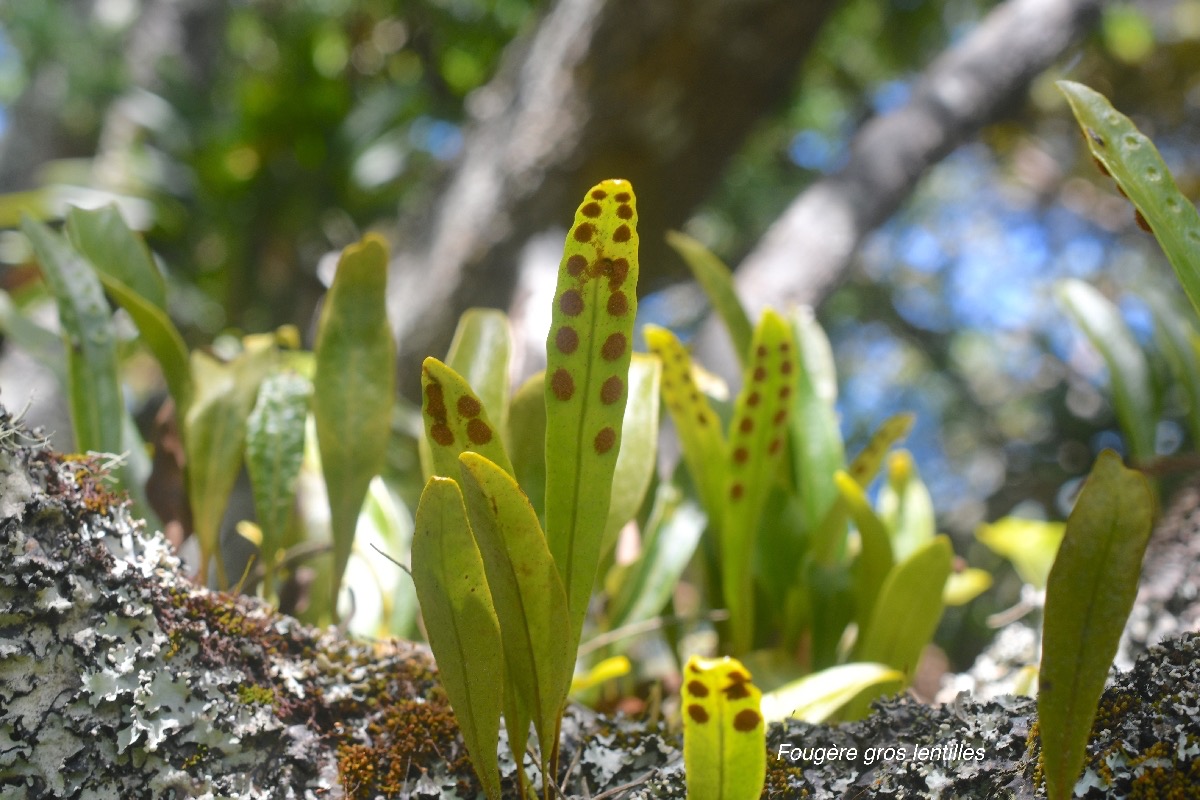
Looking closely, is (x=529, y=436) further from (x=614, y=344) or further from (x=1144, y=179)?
(x=1144, y=179)

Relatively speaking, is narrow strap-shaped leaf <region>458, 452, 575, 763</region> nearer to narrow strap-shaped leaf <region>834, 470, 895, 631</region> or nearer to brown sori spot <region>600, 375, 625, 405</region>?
brown sori spot <region>600, 375, 625, 405</region>

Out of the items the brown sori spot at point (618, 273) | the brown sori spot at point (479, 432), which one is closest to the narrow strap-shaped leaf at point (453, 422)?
the brown sori spot at point (479, 432)

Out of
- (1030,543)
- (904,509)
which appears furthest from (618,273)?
(1030,543)

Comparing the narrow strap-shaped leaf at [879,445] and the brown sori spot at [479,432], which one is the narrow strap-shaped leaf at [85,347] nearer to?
the brown sori spot at [479,432]

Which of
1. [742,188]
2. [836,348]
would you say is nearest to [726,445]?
[742,188]

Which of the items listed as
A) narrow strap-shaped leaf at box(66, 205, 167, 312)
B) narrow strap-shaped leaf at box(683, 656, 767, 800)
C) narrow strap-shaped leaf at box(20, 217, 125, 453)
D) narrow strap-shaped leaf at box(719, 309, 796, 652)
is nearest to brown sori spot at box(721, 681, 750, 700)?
narrow strap-shaped leaf at box(683, 656, 767, 800)
